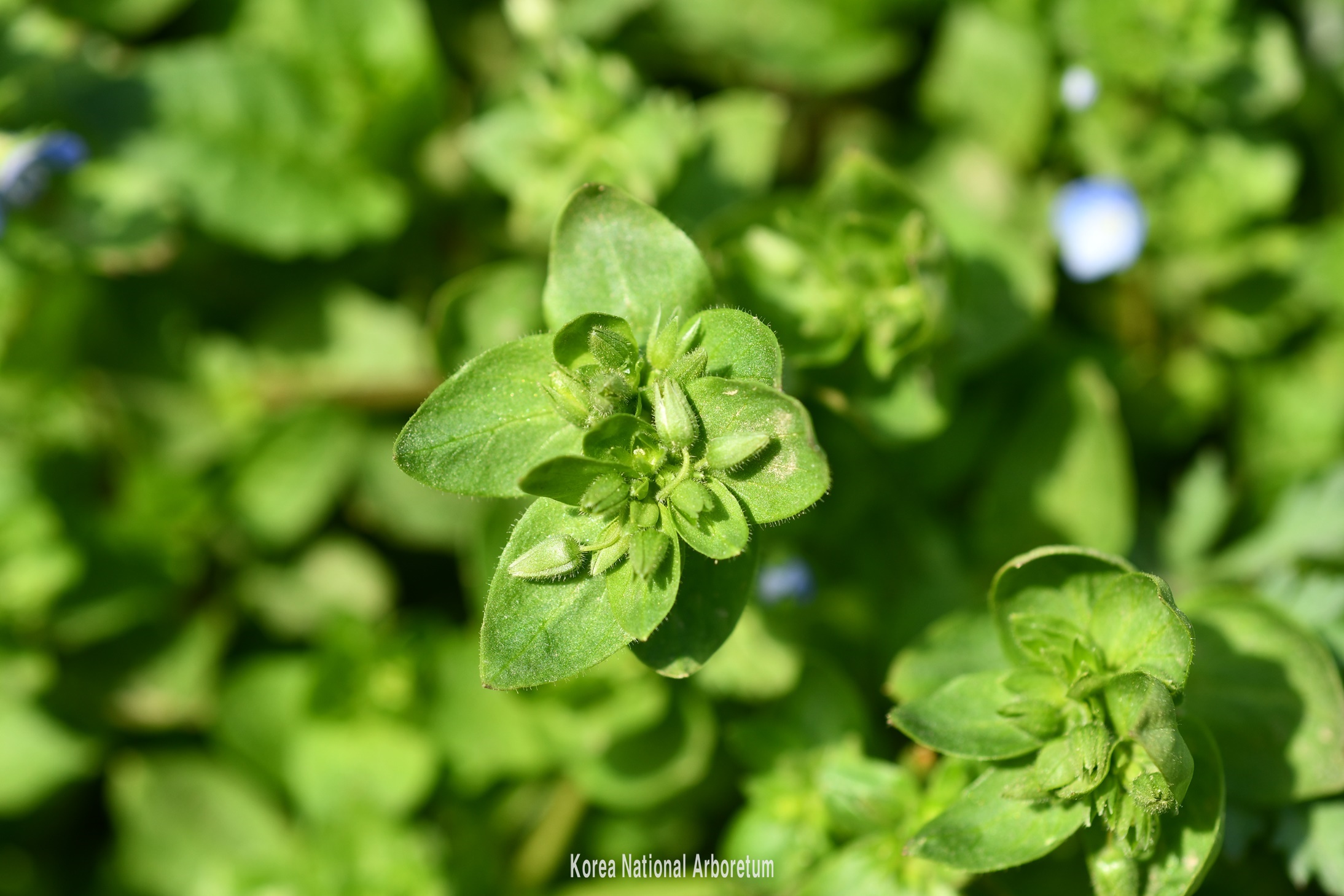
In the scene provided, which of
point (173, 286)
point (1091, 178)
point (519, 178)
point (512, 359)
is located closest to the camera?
point (512, 359)

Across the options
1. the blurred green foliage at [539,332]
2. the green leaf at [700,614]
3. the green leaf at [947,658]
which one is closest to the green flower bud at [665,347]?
the green leaf at [700,614]

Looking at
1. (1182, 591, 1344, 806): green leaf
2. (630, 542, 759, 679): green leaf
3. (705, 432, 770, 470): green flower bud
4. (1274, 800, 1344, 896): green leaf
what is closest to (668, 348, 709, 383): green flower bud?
(705, 432, 770, 470): green flower bud

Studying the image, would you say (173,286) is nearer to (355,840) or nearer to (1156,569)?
(355,840)

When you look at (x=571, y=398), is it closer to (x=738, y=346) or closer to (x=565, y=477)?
(x=565, y=477)

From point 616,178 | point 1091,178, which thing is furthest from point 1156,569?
point 616,178

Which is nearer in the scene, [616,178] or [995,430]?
[616,178]

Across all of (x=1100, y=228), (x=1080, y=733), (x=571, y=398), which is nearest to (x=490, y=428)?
(x=571, y=398)
